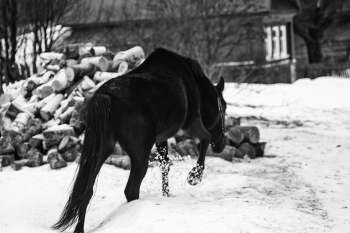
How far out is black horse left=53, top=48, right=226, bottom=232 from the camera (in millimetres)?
4086

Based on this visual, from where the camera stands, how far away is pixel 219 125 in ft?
19.9

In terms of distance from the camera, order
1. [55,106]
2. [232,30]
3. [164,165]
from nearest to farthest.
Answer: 1. [164,165]
2. [55,106]
3. [232,30]

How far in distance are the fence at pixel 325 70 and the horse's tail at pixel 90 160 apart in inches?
819

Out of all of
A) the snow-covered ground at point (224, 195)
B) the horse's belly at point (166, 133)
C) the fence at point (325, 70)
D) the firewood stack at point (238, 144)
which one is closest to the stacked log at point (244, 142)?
the firewood stack at point (238, 144)

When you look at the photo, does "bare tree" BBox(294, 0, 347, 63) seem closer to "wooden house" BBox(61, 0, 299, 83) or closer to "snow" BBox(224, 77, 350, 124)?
"wooden house" BBox(61, 0, 299, 83)

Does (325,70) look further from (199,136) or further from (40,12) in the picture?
(199,136)

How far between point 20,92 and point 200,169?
4.82 meters

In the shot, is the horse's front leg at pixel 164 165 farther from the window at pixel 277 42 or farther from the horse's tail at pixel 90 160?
the window at pixel 277 42

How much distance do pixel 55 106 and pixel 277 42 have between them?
70.2 feet

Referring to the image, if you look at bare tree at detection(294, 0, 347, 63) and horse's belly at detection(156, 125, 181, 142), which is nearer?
horse's belly at detection(156, 125, 181, 142)

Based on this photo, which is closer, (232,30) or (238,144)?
(238,144)

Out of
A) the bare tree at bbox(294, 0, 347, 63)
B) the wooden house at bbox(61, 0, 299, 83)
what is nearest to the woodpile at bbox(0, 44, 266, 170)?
the wooden house at bbox(61, 0, 299, 83)

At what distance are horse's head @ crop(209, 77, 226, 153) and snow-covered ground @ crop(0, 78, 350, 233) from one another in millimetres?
433

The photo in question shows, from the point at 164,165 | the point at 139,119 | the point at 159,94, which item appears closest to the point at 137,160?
the point at 139,119
